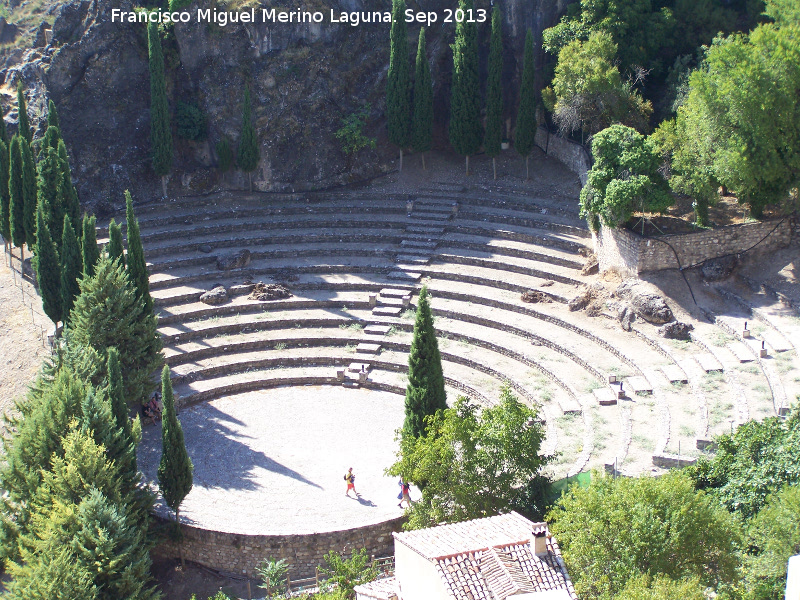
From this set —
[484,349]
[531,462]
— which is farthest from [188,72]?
[531,462]

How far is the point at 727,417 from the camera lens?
78.2 feet

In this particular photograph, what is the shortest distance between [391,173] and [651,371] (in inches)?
621

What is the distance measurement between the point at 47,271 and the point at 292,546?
12.9 meters

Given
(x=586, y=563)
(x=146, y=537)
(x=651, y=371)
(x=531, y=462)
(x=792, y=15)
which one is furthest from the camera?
(x=792, y=15)

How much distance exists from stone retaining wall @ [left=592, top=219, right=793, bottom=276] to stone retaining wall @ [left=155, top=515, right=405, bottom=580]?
1219cm

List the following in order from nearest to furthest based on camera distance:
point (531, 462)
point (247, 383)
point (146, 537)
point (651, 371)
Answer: point (531, 462)
point (146, 537)
point (651, 371)
point (247, 383)

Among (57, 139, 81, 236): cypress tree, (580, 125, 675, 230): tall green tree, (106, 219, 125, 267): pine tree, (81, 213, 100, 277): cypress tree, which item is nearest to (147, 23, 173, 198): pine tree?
(57, 139, 81, 236): cypress tree

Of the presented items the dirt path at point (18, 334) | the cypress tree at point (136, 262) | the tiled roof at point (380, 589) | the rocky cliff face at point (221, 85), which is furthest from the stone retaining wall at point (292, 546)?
the rocky cliff face at point (221, 85)

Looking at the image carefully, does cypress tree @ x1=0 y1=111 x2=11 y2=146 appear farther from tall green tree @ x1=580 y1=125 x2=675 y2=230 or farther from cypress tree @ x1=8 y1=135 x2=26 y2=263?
tall green tree @ x1=580 y1=125 x2=675 y2=230

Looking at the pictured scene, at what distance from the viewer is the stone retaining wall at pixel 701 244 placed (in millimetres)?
29438

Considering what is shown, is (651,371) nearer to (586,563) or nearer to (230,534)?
(586,563)

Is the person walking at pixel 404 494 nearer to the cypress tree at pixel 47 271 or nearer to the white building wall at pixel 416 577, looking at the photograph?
the white building wall at pixel 416 577

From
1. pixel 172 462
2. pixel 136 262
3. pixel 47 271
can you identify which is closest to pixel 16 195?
pixel 47 271

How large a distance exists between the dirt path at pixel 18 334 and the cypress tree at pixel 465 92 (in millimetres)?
16560
